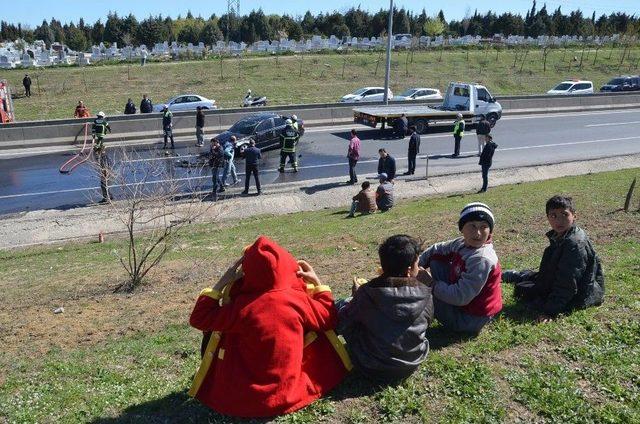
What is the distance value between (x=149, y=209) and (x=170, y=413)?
10869 millimetres

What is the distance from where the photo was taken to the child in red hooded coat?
413 centimetres

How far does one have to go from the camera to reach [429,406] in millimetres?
4664

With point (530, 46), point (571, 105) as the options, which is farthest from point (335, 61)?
point (530, 46)

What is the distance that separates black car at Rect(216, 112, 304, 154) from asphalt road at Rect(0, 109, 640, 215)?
52 cm

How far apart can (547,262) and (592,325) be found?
74 centimetres

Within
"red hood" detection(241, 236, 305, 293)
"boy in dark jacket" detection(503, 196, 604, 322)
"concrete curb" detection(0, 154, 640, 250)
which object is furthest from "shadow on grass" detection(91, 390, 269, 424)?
"concrete curb" detection(0, 154, 640, 250)

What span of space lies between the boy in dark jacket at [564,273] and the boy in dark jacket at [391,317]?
1.74 meters

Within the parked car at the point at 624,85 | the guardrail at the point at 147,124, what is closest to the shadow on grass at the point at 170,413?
the guardrail at the point at 147,124

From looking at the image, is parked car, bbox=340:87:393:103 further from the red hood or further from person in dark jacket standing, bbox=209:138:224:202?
the red hood

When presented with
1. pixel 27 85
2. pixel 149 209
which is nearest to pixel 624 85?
pixel 149 209

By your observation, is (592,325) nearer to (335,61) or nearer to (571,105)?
(571,105)

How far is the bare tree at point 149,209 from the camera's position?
10609 millimetres

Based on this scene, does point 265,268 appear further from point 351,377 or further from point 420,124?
point 420,124

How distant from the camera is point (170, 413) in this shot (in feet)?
15.8
